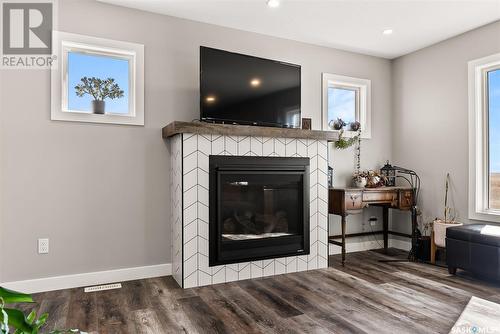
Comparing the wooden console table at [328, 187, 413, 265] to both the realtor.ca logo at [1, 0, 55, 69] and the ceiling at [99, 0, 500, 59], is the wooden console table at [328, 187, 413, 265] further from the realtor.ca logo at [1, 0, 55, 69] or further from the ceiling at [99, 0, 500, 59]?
the realtor.ca logo at [1, 0, 55, 69]

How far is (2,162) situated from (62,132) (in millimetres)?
513

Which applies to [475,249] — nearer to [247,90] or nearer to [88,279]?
[247,90]

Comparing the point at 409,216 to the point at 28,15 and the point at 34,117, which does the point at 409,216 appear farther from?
the point at 28,15

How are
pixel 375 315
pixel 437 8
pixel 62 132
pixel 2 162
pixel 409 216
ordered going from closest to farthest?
Answer: pixel 375 315 < pixel 2 162 < pixel 62 132 < pixel 437 8 < pixel 409 216

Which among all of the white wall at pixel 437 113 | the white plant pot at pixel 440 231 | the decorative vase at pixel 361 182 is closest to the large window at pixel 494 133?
the white wall at pixel 437 113

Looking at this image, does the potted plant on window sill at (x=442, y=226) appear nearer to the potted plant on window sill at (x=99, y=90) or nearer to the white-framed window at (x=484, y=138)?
the white-framed window at (x=484, y=138)

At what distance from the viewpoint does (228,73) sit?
3.25m

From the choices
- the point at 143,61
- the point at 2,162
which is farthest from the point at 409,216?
the point at 2,162

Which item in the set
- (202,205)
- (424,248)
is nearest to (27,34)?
(202,205)

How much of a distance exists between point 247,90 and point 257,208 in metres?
1.19

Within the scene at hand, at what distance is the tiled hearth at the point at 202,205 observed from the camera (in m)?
2.98

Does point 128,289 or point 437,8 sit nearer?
point 128,289

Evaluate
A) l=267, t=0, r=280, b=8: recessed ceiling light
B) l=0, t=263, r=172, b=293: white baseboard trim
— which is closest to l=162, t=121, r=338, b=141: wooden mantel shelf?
l=267, t=0, r=280, b=8: recessed ceiling light

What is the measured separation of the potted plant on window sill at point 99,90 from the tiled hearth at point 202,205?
69 cm
